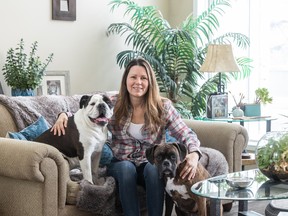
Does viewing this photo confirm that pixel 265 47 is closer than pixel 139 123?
No

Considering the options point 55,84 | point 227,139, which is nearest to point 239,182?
point 227,139

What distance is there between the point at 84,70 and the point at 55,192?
2019mm

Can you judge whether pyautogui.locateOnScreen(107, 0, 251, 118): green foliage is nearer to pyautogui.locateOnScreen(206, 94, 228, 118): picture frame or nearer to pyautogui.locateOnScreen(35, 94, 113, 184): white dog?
pyautogui.locateOnScreen(206, 94, 228, 118): picture frame

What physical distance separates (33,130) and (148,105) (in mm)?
727

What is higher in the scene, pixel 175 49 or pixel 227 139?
pixel 175 49

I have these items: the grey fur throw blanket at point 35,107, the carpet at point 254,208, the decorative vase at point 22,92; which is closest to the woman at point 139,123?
the grey fur throw blanket at point 35,107

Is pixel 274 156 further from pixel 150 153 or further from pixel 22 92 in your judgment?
pixel 22 92

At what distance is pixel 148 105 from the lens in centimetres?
303

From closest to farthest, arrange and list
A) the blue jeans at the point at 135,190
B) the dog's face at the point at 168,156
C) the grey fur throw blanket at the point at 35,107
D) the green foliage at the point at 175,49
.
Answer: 1. the dog's face at the point at 168,156
2. the blue jeans at the point at 135,190
3. the grey fur throw blanket at the point at 35,107
4. the green foliage at the point at 175,49

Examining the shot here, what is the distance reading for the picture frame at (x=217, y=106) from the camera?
429 centimetres

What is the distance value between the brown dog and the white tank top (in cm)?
25

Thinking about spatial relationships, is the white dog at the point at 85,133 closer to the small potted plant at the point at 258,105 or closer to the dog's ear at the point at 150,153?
the dog's ear at the point at 150,153

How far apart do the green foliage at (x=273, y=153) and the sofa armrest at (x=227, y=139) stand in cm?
91

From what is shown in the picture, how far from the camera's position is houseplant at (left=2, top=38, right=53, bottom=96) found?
3.75 m
